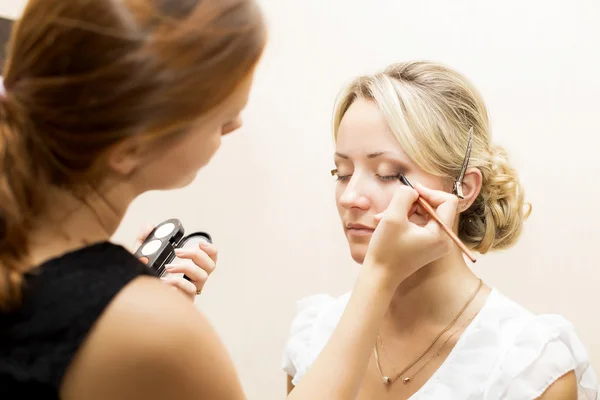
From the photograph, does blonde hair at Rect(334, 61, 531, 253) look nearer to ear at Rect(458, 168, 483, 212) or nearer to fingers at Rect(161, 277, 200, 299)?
ear at Rect(458, 168, 483, 212)

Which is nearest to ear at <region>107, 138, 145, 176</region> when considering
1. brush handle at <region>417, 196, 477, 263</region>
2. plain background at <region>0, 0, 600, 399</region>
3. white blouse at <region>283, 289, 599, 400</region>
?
brush handle at <region>417, 196, 477, 263</region>

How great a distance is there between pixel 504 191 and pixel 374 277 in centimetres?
46

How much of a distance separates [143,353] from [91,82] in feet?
0.70

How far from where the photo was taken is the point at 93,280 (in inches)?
20.7

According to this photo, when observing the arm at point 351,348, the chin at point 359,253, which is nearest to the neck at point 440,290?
the chin at point 359,253

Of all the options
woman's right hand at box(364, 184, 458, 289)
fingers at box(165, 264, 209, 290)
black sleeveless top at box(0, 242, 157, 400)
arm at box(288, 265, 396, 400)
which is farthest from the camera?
fingers at box(165, 264, 209, 290)

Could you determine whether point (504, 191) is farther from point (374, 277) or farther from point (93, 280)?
point (93, 280)

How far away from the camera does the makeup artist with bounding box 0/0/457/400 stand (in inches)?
20.1

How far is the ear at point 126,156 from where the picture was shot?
0.55 m

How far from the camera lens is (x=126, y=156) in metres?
0.57

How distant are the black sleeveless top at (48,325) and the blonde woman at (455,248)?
1.92 ft

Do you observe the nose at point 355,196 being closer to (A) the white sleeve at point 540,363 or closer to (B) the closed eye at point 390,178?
(B) the closed eye at point 390,178

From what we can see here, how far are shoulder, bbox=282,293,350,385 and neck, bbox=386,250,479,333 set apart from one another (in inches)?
7.4

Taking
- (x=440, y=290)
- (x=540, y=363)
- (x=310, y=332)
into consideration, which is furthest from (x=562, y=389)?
(x=310, y=332)
